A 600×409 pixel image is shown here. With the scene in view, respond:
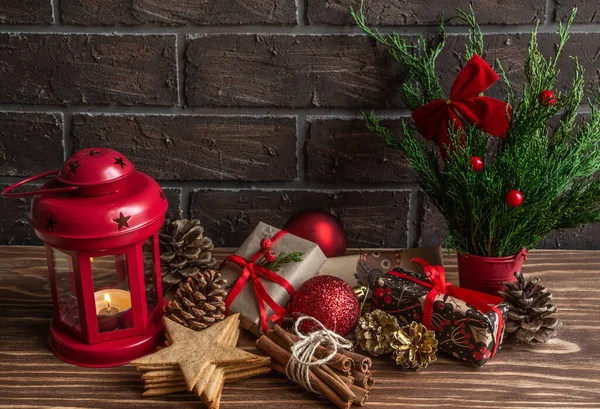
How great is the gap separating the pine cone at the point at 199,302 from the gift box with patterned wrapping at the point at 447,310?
0.22m

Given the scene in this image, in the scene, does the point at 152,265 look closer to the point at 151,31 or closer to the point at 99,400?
the point at 99,400

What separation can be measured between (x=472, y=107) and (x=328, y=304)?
36 cm

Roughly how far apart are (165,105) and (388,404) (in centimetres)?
65

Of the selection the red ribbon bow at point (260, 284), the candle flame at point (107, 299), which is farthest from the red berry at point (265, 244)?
the candle flame at point (107, 299)

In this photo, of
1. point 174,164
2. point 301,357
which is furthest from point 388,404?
point 174,164

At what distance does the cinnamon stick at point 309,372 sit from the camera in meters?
0.80

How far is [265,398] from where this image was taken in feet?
2.71

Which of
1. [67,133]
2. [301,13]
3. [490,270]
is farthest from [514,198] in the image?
[67,133]

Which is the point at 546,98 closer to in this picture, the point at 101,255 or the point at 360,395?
the point at 360,395

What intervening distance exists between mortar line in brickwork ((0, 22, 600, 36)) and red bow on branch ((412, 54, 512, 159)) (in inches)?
6.2

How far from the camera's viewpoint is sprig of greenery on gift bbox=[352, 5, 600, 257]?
93 centimetres

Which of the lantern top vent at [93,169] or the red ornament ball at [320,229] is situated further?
the red ornament ball at [320,229]

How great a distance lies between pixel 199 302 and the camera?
0.94m

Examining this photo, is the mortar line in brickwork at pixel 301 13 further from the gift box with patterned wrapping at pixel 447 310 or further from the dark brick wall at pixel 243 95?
the gift box with patterned wrapping at pixel 447 310
